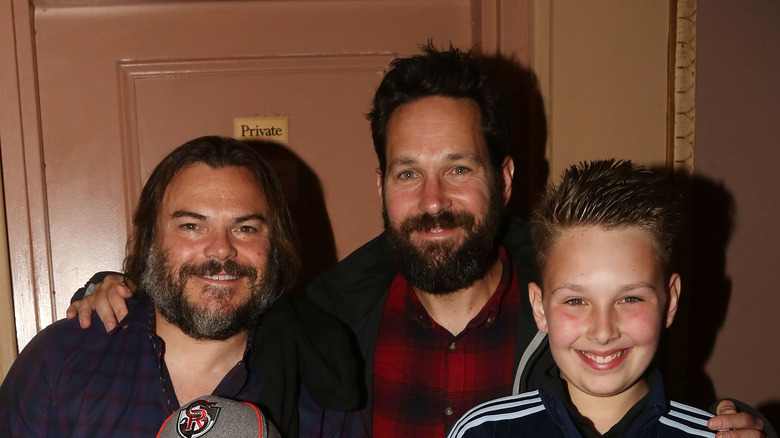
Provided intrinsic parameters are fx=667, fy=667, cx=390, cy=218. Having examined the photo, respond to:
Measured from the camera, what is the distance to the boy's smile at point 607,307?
144 cm

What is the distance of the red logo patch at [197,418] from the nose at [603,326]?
80 centimetres

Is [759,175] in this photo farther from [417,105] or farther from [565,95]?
[417,105]

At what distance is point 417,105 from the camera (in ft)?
6.41

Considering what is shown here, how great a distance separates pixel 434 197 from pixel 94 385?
1.03 meters

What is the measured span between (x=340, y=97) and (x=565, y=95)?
854 mm

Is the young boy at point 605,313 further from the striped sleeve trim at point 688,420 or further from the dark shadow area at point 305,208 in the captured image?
the dark shadow area at point 305,208

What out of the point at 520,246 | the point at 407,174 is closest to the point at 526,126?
the point at 520,246

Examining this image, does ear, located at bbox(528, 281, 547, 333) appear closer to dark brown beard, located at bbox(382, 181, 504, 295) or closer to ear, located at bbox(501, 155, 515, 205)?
dark brown beard, located at bbox(382, 181, 504, 295)

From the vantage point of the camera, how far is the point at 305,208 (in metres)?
2.64

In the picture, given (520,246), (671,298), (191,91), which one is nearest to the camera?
(671,298)

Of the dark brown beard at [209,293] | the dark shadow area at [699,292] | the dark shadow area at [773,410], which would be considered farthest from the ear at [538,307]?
the dark shadow area at [773,410]

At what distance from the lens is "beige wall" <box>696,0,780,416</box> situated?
96.9 inches

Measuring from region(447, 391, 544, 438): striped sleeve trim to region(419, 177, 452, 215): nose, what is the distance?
1.76 feet

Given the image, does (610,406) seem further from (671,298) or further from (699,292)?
(699,292)
